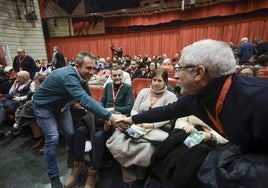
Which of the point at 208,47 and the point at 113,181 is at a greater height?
the point at 208,47

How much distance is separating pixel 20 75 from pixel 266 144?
3.56 meters

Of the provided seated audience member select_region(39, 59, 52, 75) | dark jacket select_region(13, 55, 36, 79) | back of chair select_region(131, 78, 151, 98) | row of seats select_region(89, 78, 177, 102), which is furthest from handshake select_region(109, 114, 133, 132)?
seated audience member select_region(39, 59, 52, 75)

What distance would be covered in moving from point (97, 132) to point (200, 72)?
1.34 m

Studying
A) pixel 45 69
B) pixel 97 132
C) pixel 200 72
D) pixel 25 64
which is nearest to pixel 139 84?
pixel 97 132

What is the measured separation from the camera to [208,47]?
3.09 feet

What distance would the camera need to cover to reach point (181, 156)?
1353mm

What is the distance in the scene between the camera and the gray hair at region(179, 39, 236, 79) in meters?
0.92

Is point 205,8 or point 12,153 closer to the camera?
→ point 12,153

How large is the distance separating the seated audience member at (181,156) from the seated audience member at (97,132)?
59 centimetres

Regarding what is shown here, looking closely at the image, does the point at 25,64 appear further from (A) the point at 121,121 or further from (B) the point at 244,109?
(B) the point at 244,109

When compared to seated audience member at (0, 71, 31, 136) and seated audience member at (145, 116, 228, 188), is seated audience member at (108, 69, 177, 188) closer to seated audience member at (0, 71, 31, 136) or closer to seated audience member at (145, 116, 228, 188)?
seated audience member at (145, 116, 228, 188)

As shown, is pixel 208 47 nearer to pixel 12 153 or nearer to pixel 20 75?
pixel 12 153

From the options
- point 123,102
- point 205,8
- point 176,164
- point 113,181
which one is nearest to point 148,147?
point 176,164

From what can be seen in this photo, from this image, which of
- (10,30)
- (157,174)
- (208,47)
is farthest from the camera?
(10,30)
